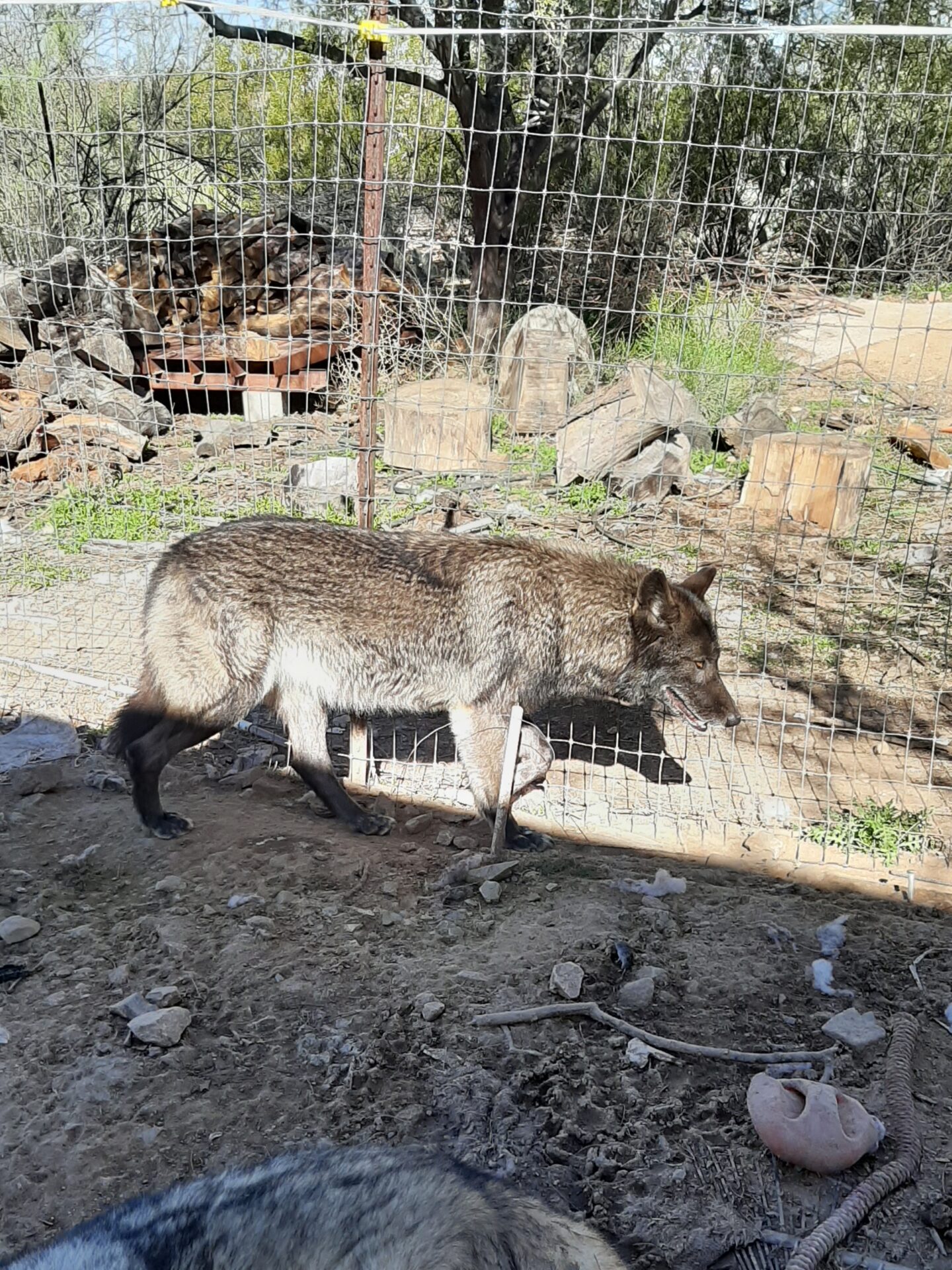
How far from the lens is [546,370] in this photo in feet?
35.0

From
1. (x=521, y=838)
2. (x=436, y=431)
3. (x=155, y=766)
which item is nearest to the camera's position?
(x=155, y=766)

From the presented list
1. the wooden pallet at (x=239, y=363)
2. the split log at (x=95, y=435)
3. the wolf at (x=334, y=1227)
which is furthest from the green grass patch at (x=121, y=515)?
the wolf at (x=334, y=1227)

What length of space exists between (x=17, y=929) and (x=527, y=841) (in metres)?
2.35

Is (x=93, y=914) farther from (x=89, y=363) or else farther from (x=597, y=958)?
(x=89, y=363)

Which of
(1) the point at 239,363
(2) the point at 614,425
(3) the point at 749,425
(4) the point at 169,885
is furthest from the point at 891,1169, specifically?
(1) the point at 239,363

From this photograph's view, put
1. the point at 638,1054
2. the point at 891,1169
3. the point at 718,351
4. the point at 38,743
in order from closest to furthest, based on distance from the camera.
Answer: the point at 891,1169
the point at 638,1054
the point at 38,743
the point at 718,351

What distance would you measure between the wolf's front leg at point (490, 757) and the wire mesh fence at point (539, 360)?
286mm

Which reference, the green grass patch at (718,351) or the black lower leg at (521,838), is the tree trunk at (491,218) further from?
the black lower leg at (521,838)

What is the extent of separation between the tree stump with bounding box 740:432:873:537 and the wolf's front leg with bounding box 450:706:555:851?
4.08m

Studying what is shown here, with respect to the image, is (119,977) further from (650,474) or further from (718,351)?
(718,351)

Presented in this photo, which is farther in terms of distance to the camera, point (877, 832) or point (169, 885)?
point (877, 832)

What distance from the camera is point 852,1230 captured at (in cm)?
271

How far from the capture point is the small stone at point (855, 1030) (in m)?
3.47

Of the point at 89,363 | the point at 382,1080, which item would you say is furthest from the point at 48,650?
the point at 89,363
